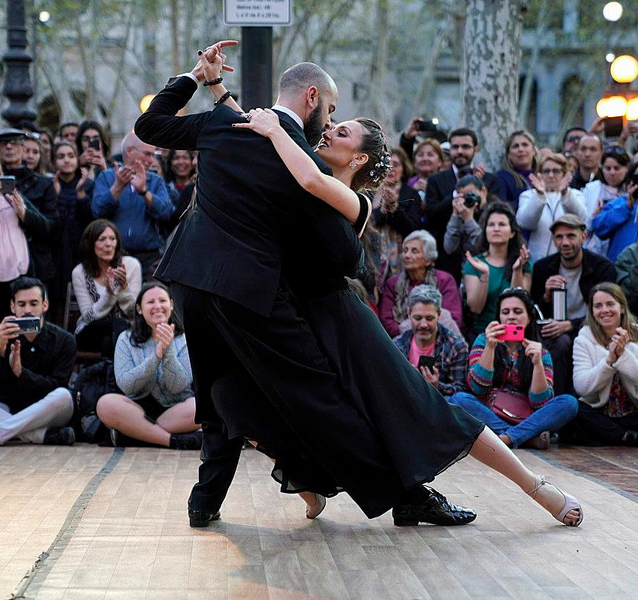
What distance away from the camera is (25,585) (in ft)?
14.3

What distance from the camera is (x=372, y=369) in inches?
201

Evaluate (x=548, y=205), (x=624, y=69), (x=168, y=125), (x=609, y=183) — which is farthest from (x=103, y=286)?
(x=624, y=69)

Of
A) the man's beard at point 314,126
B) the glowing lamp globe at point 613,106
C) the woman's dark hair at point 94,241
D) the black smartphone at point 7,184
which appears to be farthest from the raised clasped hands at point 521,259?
the glowing lamp globe at point 613,106

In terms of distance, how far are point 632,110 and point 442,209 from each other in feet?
18.7

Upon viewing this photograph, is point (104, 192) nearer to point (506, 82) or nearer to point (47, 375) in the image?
point (47, 375)

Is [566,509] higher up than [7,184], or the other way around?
[7,184]

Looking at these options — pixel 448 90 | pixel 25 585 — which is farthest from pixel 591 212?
pixel 448 90

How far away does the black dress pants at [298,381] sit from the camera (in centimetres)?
490

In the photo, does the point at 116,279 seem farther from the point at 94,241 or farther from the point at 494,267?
the point at 494,267

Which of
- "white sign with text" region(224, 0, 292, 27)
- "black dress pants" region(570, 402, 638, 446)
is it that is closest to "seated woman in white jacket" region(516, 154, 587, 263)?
"black dress pants" region(570, 402, 638, 446)

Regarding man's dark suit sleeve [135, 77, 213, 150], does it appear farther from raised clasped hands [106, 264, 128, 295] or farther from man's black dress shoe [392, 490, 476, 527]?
raised clasped hands [106, 264, 128, 295]

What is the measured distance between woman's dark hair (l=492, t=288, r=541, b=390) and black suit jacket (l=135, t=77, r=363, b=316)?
3.84 m

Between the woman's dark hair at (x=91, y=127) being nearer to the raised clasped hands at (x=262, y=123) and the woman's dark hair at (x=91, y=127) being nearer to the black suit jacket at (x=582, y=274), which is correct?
the black suit jacket at (x=582, y=274)

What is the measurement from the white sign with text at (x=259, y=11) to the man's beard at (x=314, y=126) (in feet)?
9.58
